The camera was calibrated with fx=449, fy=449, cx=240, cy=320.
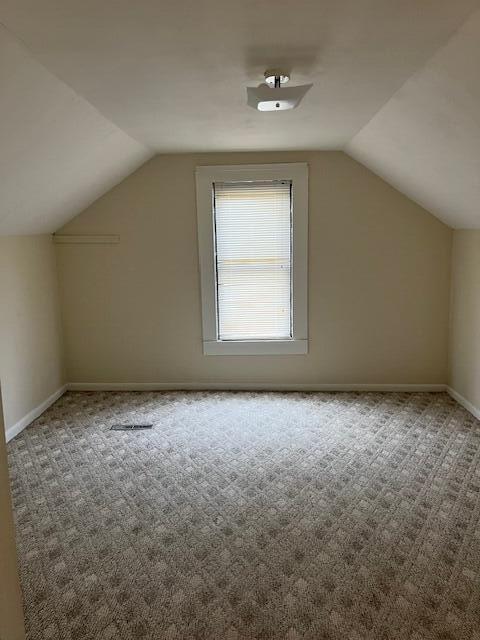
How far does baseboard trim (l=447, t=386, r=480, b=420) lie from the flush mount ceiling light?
111 inches

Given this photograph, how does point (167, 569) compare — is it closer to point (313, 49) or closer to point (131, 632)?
point (131, 632)

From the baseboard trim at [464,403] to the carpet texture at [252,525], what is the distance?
7 centimetres

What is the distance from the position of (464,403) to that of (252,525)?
2418 mm

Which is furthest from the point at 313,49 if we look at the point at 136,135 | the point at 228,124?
the point at 136,135

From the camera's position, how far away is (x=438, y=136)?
8.37 ft

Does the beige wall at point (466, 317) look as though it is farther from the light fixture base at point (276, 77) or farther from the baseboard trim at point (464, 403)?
the light fixture base at point (276, 77)

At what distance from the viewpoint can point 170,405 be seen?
13.3ft

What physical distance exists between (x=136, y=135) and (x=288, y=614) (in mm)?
3080

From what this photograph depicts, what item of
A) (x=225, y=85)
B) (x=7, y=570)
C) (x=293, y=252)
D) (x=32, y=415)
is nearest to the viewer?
(x=7, y=570)

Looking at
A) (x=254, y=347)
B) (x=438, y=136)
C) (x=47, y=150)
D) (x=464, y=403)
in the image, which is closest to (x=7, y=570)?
(x=47, y=150)

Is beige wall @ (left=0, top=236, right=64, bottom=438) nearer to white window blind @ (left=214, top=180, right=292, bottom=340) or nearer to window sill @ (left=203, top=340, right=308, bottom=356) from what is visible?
window sill @ (left=203, top=340, right=308, bottom=356)

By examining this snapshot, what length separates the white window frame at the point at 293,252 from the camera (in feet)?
13.2

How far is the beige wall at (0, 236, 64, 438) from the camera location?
3477 mm

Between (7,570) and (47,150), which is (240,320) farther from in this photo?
(7,570)
